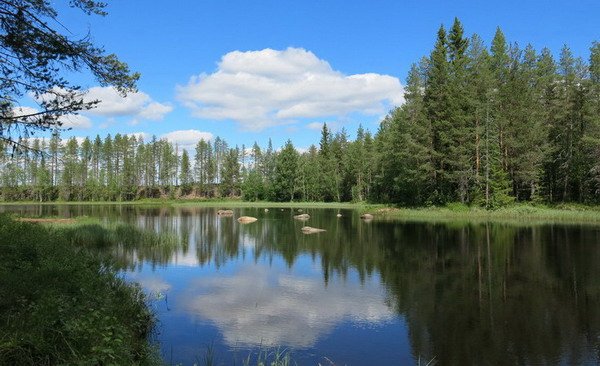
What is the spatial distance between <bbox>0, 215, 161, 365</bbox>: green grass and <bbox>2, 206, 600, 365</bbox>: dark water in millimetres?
1356

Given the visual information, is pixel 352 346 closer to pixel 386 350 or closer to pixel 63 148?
pixel 386 350

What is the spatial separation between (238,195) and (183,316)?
4392 inches

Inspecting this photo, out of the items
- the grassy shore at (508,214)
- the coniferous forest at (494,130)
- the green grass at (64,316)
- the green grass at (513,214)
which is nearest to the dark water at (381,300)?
the green grass at (64,316)

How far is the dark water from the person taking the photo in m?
10.6

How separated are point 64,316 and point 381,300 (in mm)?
10668

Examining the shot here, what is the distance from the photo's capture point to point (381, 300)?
1541 centimetres

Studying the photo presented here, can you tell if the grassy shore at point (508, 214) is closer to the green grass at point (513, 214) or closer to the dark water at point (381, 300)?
the green grass at point (513, 214)

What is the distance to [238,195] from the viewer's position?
408 feet

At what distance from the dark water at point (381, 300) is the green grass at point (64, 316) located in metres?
1.36

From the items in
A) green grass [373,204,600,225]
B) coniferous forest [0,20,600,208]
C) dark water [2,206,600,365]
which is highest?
coniferous forest [0,20,600,208]

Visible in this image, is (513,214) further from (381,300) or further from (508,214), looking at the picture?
(381,300)

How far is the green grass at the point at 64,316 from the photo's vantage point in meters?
6.60

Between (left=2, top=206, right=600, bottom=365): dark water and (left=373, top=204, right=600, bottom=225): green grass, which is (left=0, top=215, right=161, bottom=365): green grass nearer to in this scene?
(left=2, top=206, right=600, bottom=365): dark water

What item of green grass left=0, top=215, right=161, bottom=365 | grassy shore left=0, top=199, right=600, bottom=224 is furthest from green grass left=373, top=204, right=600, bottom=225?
green grass left=0, top=215, right=161, bottom=365
